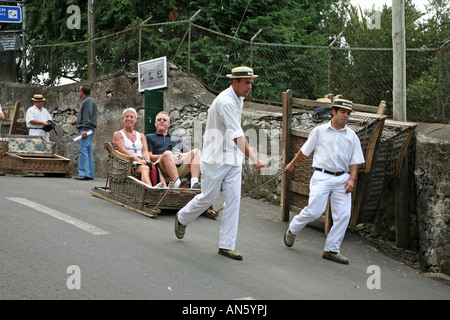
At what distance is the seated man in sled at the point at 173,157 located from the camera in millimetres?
8600

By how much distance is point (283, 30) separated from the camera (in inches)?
712

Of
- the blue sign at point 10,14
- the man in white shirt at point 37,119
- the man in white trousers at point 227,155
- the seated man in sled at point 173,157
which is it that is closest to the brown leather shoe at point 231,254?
the man in white trousers at point 227,155

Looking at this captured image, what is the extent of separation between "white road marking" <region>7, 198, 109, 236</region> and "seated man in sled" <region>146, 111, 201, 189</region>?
1.58m

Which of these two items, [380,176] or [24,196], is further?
[24,196]

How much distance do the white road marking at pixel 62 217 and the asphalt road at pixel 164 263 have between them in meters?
0.01

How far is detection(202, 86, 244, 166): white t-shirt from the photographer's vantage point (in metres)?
5.88

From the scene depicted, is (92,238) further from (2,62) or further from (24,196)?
(2,62)

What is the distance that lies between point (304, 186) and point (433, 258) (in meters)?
2.01

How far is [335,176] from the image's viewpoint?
6641 millimetres

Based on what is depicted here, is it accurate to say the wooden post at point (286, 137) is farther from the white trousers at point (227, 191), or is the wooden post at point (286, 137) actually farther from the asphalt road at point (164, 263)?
the white trousers at point (227, 191)

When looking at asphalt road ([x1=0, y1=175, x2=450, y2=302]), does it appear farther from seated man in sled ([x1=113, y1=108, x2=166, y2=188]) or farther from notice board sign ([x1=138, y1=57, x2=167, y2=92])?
notice board sign ([x1=138, y1=57, x2=167, y2=92])

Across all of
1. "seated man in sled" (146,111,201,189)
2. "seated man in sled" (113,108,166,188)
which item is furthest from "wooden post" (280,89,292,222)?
"seated man in sled" (113,108,166,188)

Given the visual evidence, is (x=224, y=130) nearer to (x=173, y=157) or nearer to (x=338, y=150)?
(x=338, y=150)

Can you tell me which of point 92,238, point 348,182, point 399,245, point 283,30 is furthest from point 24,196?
point 283,30
